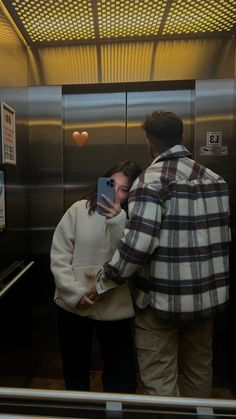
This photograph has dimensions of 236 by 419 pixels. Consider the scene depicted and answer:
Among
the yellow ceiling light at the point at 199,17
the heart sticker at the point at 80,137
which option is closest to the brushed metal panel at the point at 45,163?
the heart sticker at the point at 80,137

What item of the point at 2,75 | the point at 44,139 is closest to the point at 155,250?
the point at 2,75

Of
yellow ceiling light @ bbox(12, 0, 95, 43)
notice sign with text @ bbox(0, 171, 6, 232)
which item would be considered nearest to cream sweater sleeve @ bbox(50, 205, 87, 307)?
notice sign with text @ bbox(0, 171, 6, 232)

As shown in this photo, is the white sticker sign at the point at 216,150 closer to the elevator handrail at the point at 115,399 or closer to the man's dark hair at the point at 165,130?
the man's dark hair at the point at 165,130

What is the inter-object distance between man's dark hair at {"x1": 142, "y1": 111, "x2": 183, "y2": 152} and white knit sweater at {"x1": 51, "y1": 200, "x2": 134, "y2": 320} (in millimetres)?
455

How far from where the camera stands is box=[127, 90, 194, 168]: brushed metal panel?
2.59 m

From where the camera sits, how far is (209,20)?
220cm

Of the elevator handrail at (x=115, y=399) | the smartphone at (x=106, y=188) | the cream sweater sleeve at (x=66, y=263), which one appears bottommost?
the elevator handrail at (x=115, y=399)

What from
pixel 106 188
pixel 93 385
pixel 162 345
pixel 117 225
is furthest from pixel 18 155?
pixel 93 385

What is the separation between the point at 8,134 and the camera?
209 cm

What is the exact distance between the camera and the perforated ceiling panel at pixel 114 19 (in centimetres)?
196

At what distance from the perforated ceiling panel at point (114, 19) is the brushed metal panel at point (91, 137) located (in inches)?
17.1

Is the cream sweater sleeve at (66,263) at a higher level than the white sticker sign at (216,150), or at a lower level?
lower

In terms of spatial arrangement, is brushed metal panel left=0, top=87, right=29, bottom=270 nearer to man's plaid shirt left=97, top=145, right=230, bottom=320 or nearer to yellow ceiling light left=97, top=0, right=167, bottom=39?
yellow ceiling light left=97, top=0, right=167, bottom=39

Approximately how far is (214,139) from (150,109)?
54 centimetres
